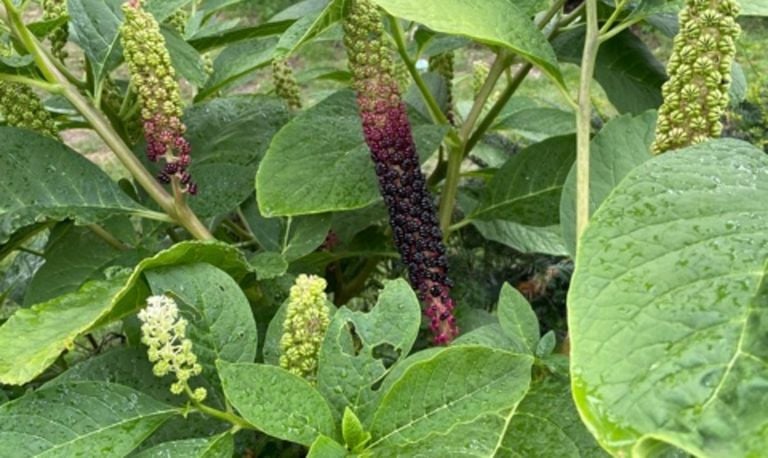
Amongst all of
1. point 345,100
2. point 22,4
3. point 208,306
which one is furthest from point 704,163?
point 22,4

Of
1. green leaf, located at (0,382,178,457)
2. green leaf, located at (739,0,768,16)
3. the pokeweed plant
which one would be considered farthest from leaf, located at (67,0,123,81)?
green leaf, located at (739,0,768,16)

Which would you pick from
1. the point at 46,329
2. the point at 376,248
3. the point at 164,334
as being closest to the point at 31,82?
the point at 46,329

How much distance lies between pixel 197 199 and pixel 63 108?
0.30 meters

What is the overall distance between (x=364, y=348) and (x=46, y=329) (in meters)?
0.27

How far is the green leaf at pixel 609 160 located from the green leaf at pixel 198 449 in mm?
385

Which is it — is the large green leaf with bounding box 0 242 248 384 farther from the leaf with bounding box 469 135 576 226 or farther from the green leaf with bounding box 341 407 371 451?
the leaf with bounding box 469 135 576 226

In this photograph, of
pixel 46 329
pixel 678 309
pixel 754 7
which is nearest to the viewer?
→ pixel 678 309

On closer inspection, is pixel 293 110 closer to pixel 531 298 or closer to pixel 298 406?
pixel 531 298

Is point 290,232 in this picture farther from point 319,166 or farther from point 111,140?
point 111,140

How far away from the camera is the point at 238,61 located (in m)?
Result: 1.28

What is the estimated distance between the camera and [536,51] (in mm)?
930

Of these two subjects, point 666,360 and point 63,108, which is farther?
point 63,108

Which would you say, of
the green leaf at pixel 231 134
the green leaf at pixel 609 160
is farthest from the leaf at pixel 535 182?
the green leaf at pixel 231 134

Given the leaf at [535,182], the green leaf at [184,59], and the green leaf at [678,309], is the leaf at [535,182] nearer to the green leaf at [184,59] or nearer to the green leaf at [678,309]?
the green leaf at [184,59]
